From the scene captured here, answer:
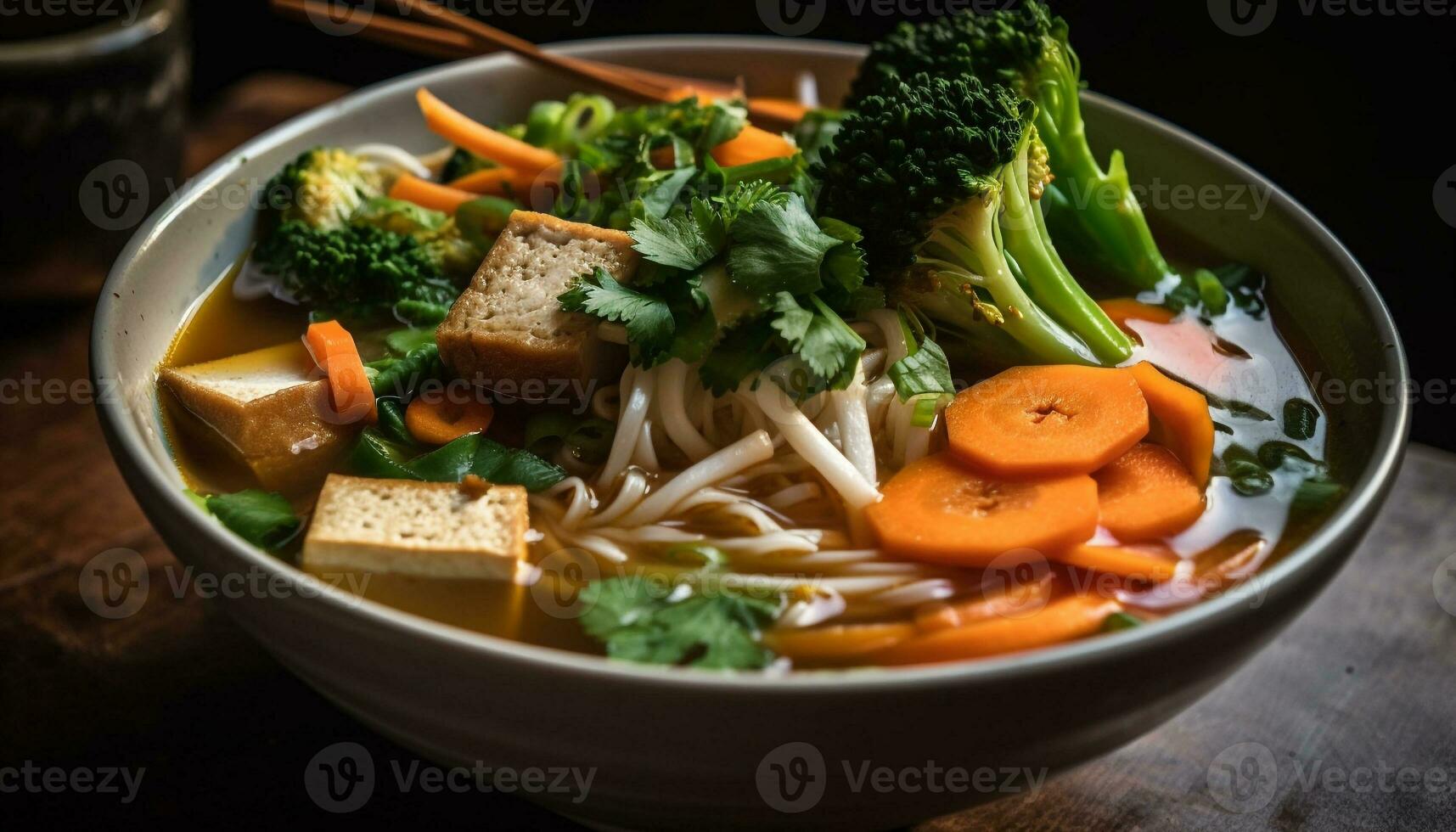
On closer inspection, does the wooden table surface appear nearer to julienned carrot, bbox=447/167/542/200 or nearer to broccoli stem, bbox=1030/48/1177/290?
broccoli stem, bbox=1030/48/1177/290

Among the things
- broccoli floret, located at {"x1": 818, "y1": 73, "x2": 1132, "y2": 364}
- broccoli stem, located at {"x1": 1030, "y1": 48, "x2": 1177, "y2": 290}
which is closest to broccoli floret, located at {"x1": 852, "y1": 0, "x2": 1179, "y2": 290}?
broccoli stem, located at {"x1": 1030, "y1": 48, "x2": 1177, "y2": 290}

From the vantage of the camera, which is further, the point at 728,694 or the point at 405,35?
the point at 405,35

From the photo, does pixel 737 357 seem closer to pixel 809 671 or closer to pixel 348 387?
pixel 809 671

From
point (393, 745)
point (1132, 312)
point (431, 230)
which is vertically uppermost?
point (1132, 312)

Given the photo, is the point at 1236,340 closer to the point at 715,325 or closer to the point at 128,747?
the point at 715,325

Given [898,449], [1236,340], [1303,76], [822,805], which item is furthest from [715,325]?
[1303,76]

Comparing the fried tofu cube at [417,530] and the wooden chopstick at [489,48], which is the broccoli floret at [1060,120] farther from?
the fried tofu cube at [417,530]

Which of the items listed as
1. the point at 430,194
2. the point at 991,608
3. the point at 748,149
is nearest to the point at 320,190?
the point at 430,194
